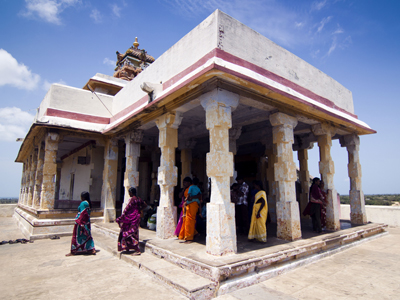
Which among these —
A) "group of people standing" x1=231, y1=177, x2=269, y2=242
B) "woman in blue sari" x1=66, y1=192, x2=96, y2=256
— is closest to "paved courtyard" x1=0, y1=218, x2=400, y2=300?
"woman in blue sari" x1=66, y1=192, x2=96, y2=256

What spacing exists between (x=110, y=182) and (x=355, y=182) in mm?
8369

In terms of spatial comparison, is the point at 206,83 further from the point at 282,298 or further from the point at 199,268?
the point at 282,298

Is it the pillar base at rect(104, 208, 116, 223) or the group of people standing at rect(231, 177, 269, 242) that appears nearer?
the group of people standing at rect(231, 177, 269, 242)

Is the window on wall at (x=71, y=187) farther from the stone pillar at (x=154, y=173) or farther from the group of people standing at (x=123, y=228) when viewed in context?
the group of people standing at (x=123, y=228)

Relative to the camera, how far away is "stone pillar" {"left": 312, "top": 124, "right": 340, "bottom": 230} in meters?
6.96

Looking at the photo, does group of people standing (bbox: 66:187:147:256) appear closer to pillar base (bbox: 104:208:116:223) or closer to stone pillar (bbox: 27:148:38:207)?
pillar base (bbox: 104:208:116:223)

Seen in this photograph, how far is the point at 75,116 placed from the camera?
902cm

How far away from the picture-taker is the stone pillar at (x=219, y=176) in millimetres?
4203

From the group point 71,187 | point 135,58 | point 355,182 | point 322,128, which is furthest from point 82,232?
point 135,58

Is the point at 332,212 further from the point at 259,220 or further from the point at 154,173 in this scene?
the point at 154,173

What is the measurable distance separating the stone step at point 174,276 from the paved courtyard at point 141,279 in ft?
0.31

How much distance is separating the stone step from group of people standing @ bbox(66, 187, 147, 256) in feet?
0.84

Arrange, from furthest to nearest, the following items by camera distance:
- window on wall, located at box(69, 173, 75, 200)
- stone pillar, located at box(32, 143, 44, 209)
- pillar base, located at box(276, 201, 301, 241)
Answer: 1. window on wall, located at box(69, 173, 75, 200)
2. stone pillar, located at box(32, 143, 44, 209)
3. pillar base, located at box(276, 201, 301, 241)

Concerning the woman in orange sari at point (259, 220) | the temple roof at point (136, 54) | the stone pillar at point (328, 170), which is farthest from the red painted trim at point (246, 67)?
the temple roof at point (136, 54)
